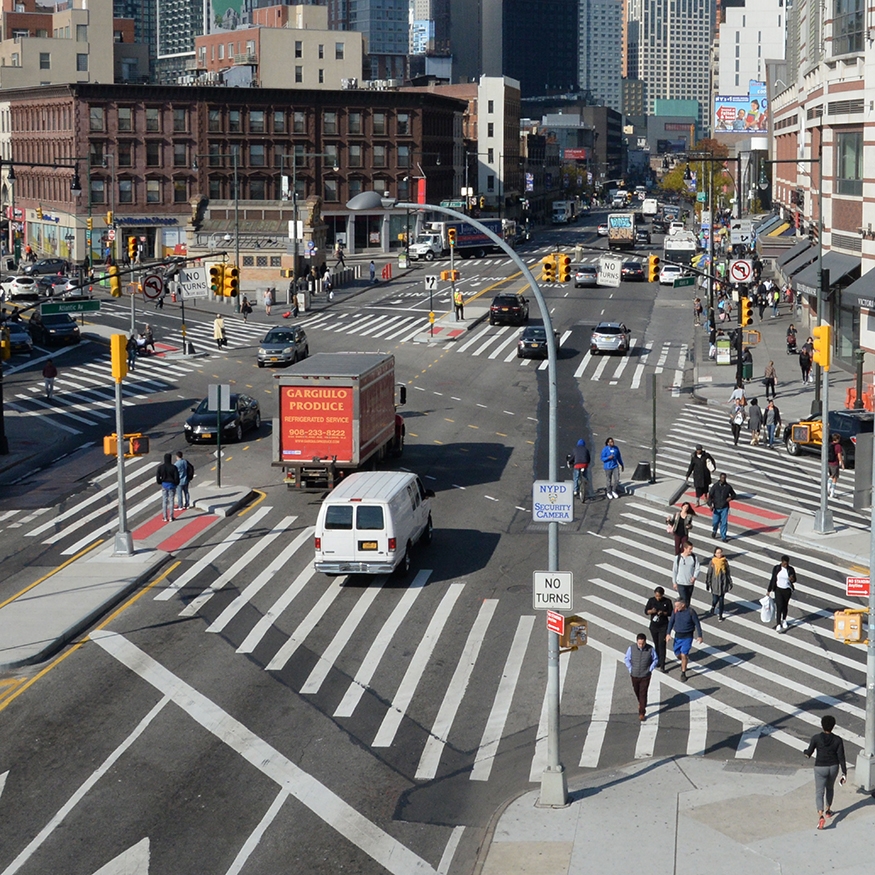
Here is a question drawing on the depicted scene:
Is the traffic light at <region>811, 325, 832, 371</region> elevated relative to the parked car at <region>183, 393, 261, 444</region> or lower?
elevated

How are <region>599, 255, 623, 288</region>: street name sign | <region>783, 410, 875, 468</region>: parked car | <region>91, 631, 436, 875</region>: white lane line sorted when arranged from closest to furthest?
1. <region>91, 631, 436, 875</region>: white lane line
2. <region>783, 410, 875, 468</region>: parked car
3. <region>599, 255, 623, 288</region>: street name sign

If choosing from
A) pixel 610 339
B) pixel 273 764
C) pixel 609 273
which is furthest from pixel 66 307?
pixel 610 339

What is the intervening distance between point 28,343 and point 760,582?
160 feet

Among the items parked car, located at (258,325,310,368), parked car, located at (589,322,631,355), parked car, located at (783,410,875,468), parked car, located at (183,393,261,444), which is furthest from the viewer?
parked car, located at (589,322,631,355)

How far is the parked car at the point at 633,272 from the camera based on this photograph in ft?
330

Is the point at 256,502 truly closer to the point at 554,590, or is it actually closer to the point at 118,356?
the point at 118,356

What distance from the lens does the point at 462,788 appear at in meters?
20.0

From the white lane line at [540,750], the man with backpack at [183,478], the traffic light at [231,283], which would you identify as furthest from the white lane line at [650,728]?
the traffic light at [231,283]

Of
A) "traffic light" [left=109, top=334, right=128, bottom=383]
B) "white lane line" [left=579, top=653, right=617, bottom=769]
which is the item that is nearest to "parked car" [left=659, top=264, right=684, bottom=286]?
"traffic light" [left=109, top=334, right=128, bottom=383]

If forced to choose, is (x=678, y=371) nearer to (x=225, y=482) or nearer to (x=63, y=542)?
(x=225, y=482)

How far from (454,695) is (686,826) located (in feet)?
20.8

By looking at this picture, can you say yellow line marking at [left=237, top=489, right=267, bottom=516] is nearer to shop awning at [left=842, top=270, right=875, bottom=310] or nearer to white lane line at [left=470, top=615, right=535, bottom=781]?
white lane line at [left=470, top=615, right=535, bottom=781]

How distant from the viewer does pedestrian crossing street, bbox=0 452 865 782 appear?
2178 centimetres

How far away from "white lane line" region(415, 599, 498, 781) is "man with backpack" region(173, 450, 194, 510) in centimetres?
1102
